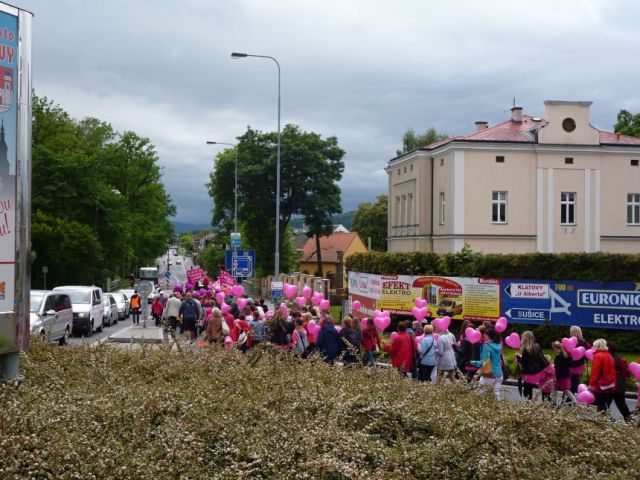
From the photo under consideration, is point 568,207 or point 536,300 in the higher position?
point 568,207

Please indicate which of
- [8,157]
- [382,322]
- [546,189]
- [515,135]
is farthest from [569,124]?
[8,157]

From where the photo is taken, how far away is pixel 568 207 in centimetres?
4969

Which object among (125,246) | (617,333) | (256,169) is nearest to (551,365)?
(617,333)

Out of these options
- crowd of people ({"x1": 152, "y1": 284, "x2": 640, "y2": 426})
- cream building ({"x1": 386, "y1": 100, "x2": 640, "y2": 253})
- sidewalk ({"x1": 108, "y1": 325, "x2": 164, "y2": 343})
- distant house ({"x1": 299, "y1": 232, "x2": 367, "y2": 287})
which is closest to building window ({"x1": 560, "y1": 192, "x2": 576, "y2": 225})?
cream building ({"x1": 386, "y1": 100, "x2": 640, "y2": 253})

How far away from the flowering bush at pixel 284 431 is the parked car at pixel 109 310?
29.7 meters

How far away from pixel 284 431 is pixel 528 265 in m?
24.0

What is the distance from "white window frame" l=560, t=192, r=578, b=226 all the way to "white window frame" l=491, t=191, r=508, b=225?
342 centimetres

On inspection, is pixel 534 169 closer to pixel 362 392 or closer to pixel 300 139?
pixel 300 139

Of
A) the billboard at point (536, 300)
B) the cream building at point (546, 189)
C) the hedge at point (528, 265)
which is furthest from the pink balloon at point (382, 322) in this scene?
the cream building at point (546, 189)

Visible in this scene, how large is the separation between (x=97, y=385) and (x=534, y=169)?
145ft

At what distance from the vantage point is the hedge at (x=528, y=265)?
2739 cm

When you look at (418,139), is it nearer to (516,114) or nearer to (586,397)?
(516,114)

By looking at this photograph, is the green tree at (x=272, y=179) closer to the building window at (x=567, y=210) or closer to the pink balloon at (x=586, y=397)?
the building window at (x=567, y=210)

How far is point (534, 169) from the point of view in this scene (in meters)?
49.3
